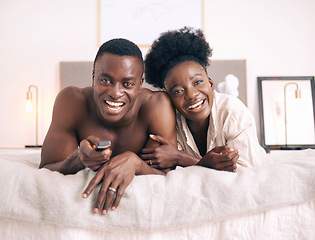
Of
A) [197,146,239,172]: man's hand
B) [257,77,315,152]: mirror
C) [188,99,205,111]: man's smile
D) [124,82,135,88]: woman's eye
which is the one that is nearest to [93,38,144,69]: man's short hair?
[124,82,135,88]: woman's eye

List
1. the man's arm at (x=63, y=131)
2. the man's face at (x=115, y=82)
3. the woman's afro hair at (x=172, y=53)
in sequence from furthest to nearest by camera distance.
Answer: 1. the woman's afro hair at (x=172, y=53)
2. the man's arm at (x=63, y=131)
3. the man's face at (x=115, y=82)

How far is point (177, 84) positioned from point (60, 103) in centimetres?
49

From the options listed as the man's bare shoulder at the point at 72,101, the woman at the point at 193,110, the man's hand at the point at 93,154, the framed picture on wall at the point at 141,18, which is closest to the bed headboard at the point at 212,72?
the framed picture on wall at the point at 141,18

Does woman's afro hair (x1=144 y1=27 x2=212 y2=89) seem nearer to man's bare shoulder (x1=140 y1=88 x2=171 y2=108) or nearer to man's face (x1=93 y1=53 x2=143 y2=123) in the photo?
man's bare shoulder (x1=140 y1=88 x2=171 y2=108)

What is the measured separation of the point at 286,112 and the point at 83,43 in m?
2.26

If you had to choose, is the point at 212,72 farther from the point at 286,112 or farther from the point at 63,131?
the point at 63,131

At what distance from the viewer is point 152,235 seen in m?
0.72

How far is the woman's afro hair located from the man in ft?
0.70

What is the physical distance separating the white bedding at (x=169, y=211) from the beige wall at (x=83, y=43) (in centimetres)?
249

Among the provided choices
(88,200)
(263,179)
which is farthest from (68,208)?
(263,179)

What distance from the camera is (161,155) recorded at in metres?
1.11

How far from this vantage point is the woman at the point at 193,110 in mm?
1158

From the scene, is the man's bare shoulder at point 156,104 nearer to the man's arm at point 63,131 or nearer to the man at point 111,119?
the man at point 111,119

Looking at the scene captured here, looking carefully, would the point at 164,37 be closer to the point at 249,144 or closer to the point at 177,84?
the point at 177,84
